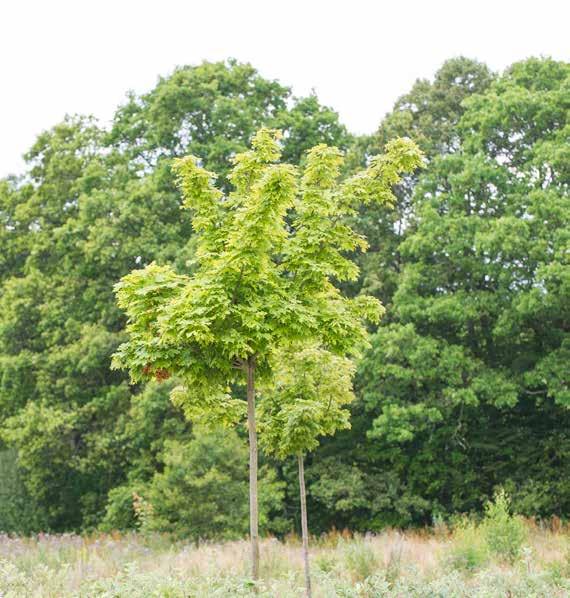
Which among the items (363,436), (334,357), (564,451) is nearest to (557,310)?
(564,451)

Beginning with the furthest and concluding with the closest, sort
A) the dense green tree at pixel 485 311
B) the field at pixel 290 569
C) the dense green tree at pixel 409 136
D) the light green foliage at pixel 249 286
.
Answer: the dense green tree at pixel 409 136, the dense green tree at pixel 485 311, the field at pixel 290 569, the light green foliage at pixel 249 286

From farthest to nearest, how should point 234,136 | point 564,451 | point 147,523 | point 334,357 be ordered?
point 234,136 → point 564,451 → point 147,523 → point 334,357

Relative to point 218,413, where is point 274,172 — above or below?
above

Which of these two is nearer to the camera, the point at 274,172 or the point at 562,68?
the point at 274,172

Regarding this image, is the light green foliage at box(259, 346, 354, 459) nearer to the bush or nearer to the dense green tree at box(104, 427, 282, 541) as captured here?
the bush

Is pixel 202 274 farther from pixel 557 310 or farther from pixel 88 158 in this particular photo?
pixel 88 158

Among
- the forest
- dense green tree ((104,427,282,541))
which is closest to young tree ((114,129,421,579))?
dense green tree ((104,427,282,541))

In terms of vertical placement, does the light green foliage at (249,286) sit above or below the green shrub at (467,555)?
above

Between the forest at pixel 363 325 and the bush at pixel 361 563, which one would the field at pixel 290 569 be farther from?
the forest at pixel 363 325

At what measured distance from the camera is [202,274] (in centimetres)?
853

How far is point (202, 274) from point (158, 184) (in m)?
15.1

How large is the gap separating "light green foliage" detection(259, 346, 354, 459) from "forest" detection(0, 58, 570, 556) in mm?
6577

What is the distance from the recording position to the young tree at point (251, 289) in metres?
8.13

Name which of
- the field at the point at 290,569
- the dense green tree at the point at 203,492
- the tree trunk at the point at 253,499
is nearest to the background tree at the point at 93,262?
the dense green tree at the point at 203,492
